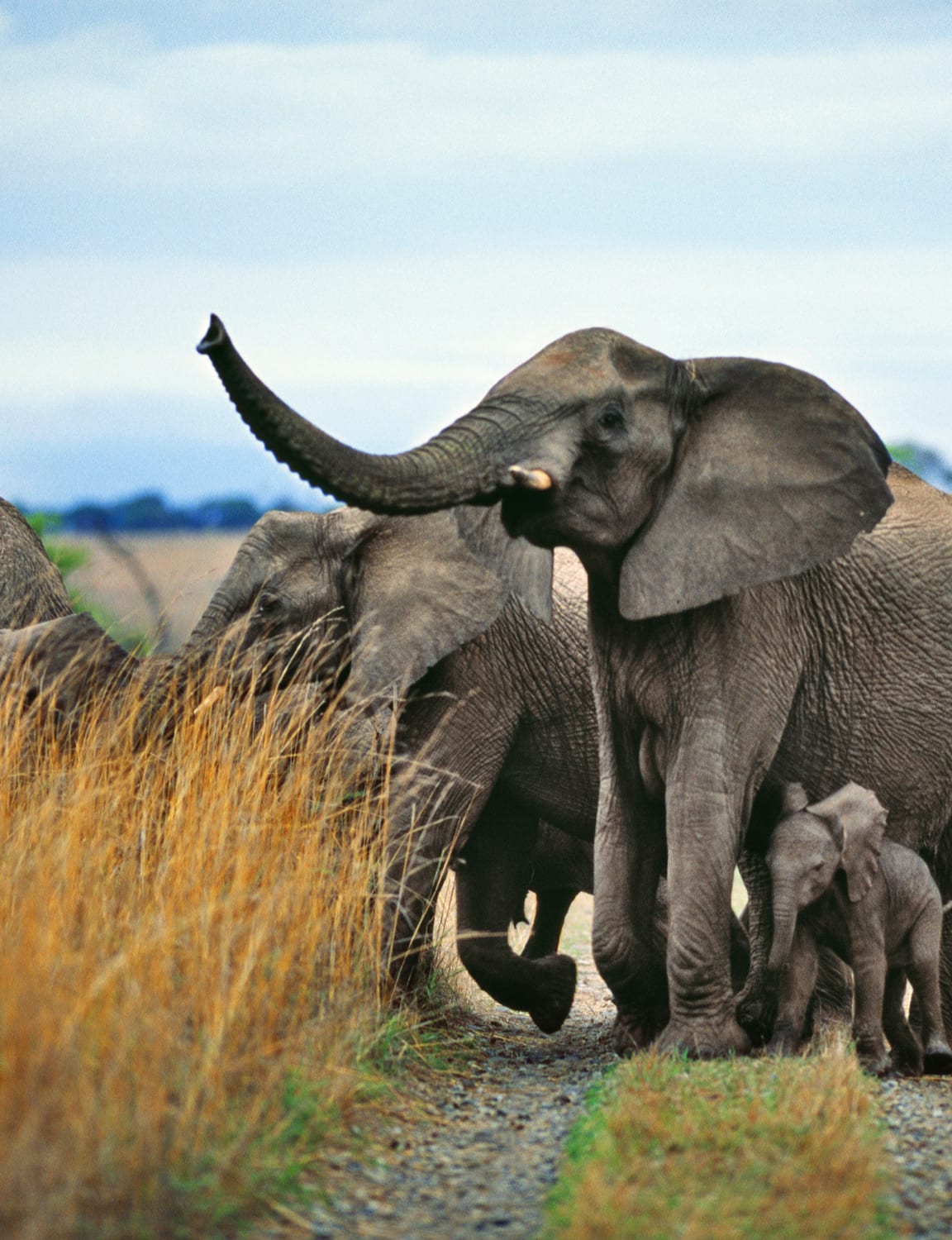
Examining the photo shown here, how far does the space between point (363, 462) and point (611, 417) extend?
1.03 meters

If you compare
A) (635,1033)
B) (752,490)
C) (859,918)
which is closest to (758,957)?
(635,1033)

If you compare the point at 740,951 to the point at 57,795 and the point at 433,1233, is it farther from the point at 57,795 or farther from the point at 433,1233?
the point at 433,1233

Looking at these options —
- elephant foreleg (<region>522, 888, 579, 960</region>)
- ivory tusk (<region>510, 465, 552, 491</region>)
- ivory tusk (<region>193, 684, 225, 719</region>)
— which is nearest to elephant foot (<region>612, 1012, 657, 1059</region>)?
ivory tusk (<region>193, 684, 225, 719</region>)

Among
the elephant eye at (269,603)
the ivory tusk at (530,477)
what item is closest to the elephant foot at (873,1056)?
the ivory tusk at (530,477)

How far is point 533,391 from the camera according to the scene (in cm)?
687

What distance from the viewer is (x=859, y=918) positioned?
7.66 metres

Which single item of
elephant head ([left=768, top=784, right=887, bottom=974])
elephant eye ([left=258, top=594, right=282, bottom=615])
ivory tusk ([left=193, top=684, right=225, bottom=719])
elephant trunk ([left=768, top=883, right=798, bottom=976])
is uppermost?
elephant eye ([left=258, top=594, right=282, bottom=615])

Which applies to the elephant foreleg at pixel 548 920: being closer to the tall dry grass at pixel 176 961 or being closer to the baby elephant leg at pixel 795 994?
the tall dry grass at pixel 176 961

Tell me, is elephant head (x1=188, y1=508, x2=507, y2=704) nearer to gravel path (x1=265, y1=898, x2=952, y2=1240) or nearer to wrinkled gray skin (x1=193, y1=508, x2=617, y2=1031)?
wrinkled gray skin (x1=193, y1=508, x2=617, y2=1031)

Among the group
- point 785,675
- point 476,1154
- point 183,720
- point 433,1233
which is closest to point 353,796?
point 183,720

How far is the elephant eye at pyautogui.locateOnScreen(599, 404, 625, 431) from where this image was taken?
7.02m

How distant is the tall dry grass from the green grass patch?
33.3 inches

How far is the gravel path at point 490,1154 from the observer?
5051 millimetres

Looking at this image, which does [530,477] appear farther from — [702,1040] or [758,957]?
[758,957]
